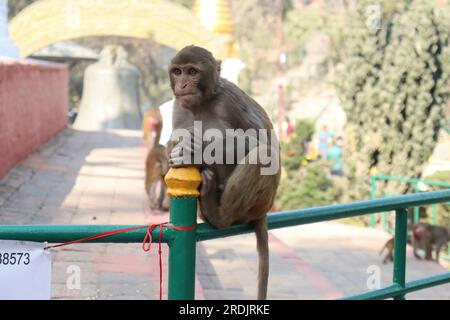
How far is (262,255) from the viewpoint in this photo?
2400 mm

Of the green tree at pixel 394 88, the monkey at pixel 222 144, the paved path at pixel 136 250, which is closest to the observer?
the monkey at pixel 222 144

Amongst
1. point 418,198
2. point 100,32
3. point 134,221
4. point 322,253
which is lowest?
point 322,253

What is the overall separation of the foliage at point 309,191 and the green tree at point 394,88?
491 millimetres

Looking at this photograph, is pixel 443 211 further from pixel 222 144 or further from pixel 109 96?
pixel 109 96

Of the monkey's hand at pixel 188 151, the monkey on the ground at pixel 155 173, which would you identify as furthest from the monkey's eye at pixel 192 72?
the monkey on the ground at pixel 155 173

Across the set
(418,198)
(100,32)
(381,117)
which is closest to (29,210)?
(418,198)

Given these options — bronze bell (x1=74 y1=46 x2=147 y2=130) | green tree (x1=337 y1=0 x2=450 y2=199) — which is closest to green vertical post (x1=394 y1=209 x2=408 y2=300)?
green tree (x1=337 y1=0 x2=450 y2=199)

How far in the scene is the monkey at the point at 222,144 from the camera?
2305 mm

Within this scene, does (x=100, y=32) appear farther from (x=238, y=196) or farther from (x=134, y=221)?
(x=238, y=196)

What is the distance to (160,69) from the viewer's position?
3447cm

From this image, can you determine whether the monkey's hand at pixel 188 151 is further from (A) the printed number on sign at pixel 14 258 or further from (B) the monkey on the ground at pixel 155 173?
(B) the monkey on the ground at pixel 155 173

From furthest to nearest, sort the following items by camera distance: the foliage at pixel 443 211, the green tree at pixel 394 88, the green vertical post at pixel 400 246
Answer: the green tree at pixel 394 88, the foliage at pixel 443 211, the green vertical post at pixel 400 246

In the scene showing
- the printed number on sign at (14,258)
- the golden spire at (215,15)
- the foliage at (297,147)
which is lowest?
the foliage at (297,147)

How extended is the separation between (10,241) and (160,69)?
33.0 m
